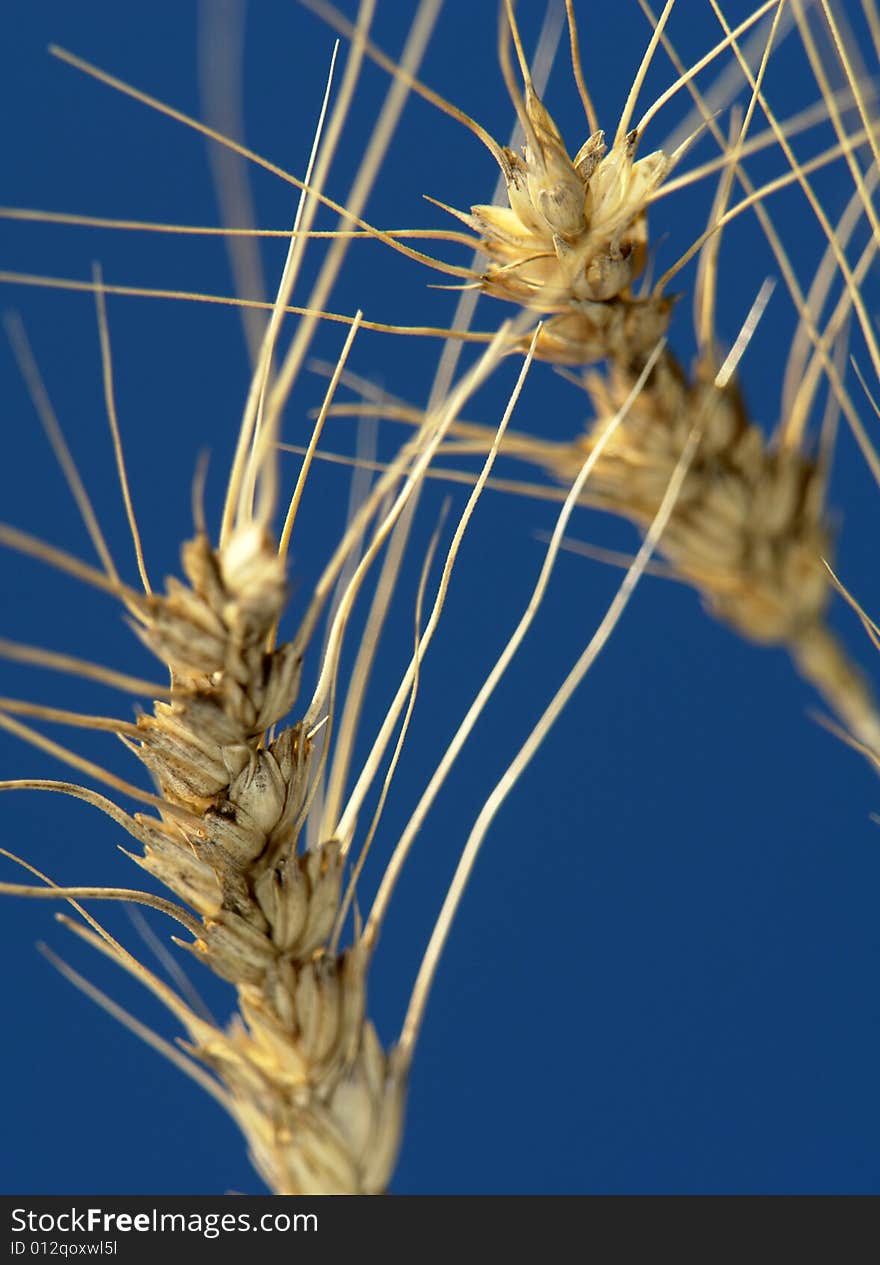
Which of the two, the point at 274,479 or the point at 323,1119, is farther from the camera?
the point at 323,1119

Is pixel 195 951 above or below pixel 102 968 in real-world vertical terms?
below

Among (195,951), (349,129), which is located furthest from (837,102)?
(349,129)

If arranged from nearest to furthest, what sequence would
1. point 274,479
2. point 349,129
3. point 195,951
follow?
point 274,479
point 195,951
point 349,129

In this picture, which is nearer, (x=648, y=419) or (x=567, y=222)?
(x=567, y=222)

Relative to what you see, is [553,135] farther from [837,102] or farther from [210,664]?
[210,664]
